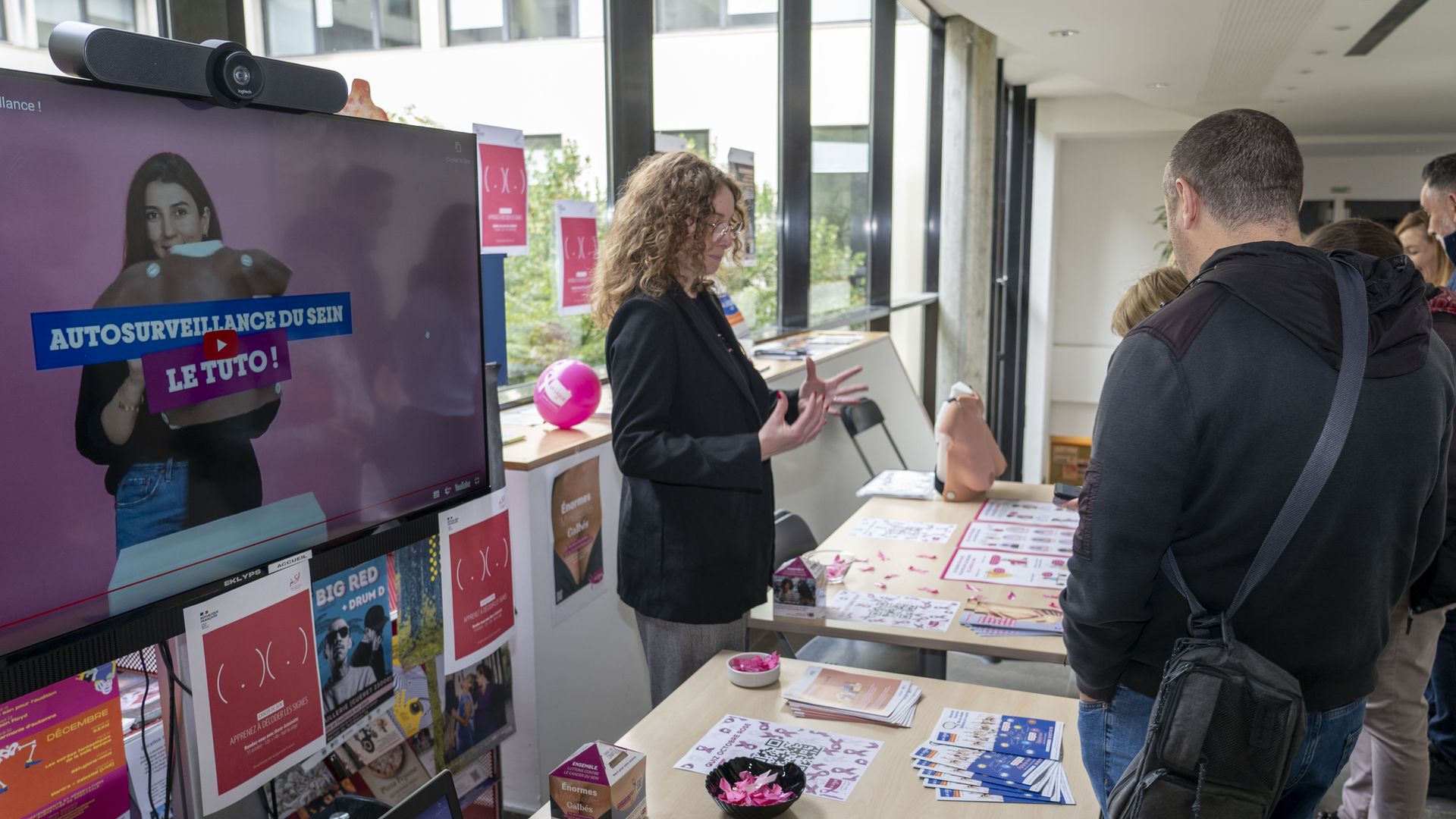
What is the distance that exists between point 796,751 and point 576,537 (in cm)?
104

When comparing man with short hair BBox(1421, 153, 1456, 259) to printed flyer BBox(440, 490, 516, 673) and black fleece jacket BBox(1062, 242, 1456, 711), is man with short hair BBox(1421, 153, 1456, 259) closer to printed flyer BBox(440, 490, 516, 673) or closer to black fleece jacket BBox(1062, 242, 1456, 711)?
black fleece jacket BBox(1062, 242, 1456, 711)

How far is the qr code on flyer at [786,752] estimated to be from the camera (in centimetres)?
171

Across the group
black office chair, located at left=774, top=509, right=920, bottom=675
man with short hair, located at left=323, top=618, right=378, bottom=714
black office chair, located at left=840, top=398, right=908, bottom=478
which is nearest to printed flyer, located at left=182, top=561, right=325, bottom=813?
man with short hair, located at left=323, top=618, right=378, bottom=714

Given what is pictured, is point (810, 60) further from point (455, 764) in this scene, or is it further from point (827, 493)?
point (455, 764)

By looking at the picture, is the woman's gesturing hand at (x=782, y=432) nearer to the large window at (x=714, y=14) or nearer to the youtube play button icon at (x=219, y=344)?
the youtube play button icon at (x=219, y=344)

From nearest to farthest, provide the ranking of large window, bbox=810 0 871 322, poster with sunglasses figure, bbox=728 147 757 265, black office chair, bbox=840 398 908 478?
poster with sunglasses figure, bbox=728 147 757 265, black office chair, bbox=840 398 908 478, large window, bbox=810 0 871 322

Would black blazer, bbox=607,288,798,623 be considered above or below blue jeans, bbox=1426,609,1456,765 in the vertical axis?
above

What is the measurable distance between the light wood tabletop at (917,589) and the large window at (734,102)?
1225 millimetres

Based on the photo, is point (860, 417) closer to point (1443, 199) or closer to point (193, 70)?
point (1443, 199)

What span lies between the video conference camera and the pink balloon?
117 centimetres

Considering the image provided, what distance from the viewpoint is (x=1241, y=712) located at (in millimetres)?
1291

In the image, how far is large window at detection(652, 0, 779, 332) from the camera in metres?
3.87

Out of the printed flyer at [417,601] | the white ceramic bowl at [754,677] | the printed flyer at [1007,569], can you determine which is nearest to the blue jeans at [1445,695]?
the printed flyer at [1007,569]

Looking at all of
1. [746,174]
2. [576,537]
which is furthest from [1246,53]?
[576,537]
